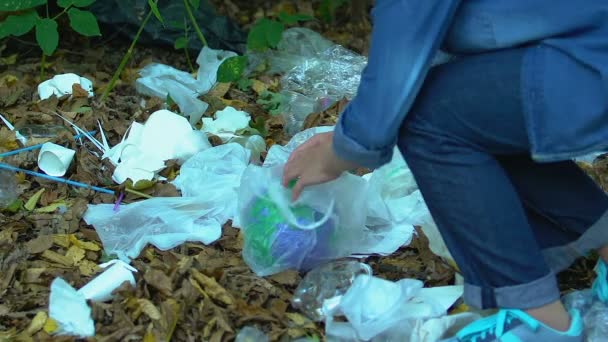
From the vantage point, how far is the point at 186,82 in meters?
3.06

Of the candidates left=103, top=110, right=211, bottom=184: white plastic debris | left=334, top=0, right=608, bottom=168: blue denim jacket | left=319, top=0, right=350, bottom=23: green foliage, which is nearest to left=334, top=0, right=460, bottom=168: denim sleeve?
left=334, top=0, right=608, bottom=168: blue denim jacket

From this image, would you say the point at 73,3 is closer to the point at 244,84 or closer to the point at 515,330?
the point at 244,84

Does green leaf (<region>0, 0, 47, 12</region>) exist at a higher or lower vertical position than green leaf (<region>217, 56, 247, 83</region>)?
higher

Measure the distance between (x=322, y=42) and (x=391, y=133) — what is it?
5.93ft

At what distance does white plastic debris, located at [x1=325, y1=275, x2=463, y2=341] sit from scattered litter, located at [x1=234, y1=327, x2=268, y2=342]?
5.6 inches

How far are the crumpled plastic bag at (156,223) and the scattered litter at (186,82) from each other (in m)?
0.55

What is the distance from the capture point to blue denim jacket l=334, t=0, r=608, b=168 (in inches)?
61.5

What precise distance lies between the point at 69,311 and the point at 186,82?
4.23 ft

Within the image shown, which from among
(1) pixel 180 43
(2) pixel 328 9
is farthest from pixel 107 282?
(2) pixel 328 9

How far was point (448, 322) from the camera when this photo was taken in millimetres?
1892

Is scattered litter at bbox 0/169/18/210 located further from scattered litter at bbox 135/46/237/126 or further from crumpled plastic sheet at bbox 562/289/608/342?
crumpled plastic sheet at bbox 562/289/608/342

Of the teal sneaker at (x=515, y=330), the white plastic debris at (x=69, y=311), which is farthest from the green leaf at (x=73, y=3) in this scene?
the teal sneaker at (x=515, y=330)

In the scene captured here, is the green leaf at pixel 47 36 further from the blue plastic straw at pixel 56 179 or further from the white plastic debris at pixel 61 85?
the blue plastic straw at pixel 56 179

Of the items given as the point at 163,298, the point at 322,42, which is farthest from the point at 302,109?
the point at 163,298
